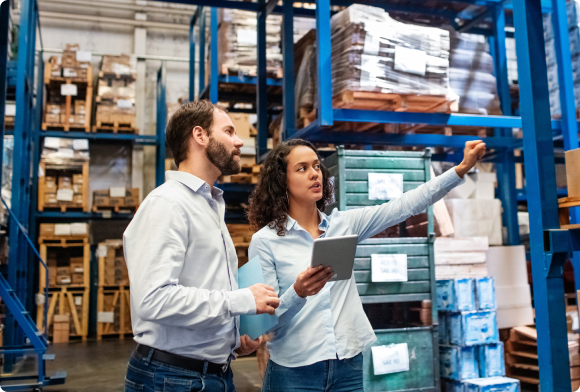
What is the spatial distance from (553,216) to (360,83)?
2.56m

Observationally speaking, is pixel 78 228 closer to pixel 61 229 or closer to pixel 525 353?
pixel 61 229

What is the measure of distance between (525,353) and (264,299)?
5067mm

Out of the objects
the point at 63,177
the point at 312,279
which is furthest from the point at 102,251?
the point at 312,279

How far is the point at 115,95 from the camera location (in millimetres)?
11625

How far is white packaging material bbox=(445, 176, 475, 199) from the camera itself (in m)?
6.39

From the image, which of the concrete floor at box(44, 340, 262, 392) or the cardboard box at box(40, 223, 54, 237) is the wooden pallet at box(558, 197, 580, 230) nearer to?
the concrete floor at box(44, 340, 262, 392)

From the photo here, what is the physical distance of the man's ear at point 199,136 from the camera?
215cm

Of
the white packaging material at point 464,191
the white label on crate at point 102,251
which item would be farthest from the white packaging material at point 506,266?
the white label on crate at point 102,251

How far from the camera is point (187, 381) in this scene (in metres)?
1.83

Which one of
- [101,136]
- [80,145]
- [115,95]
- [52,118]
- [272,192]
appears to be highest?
[115,95]

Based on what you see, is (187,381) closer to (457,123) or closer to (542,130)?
(542,130)

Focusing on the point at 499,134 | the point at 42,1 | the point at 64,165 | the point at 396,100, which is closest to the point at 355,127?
the point at 396,100

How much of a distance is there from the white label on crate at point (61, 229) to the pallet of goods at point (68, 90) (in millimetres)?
2048

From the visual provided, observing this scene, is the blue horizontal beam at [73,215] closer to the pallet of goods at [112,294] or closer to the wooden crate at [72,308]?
the pallet of goods at [112,294]
